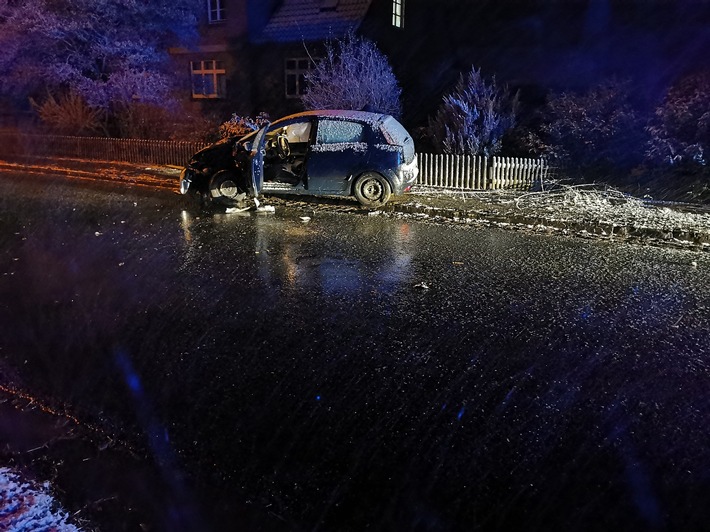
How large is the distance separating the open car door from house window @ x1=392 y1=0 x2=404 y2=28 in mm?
11833

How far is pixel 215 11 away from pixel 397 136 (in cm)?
1662

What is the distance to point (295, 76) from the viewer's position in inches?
909

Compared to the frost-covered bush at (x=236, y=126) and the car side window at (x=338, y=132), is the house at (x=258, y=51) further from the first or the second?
the car side window at (x=338, y=132)

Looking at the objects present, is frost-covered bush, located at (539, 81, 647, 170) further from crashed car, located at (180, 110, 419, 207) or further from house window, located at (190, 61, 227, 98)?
house window, located at (190, 61, 227, 98)

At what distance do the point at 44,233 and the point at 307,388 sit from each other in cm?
719

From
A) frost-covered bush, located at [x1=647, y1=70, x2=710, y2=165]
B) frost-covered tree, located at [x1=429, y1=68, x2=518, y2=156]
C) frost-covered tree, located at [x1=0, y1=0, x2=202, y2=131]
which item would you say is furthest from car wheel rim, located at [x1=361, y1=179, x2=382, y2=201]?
frost-covered tree, located at [x1=0, y1=0, x2=202, y2=131]

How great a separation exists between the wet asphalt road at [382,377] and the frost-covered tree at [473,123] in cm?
681

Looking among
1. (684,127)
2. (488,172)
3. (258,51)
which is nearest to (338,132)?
(488,172)

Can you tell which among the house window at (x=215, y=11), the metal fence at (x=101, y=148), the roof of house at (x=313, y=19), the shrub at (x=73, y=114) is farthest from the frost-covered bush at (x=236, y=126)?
the house window at (x=215, y=11)

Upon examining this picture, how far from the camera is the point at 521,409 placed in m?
4.24

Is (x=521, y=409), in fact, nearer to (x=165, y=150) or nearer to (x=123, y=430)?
(x=123, y=430)

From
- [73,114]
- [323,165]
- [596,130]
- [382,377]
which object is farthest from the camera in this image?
[73,114]

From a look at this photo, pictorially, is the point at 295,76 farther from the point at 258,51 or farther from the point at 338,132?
the point at 338,132

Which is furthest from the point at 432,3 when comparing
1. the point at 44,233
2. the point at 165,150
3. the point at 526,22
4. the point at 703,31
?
the point at 44,233
